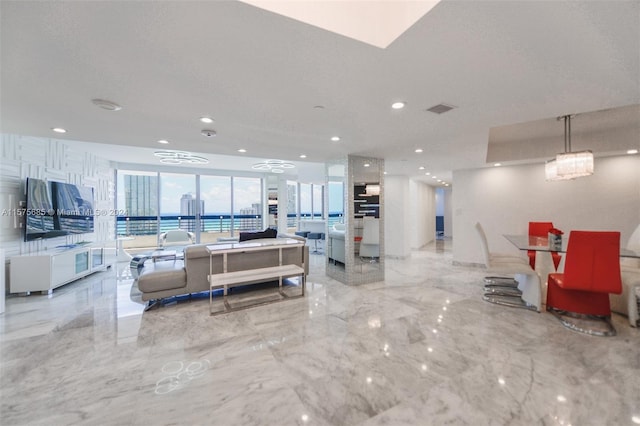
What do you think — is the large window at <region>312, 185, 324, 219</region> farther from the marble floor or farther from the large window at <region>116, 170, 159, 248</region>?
the marble floor

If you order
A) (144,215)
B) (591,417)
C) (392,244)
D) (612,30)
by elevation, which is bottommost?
(591,417)

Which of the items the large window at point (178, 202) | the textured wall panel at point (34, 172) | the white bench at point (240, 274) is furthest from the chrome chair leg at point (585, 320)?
the large window at point (178, 202)

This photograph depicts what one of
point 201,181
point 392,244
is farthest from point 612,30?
point 201,181

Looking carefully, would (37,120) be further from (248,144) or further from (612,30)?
(612,30)

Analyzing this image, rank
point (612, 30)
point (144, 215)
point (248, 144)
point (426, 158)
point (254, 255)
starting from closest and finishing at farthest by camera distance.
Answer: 1. point (612, 30)
2. point (248, 144)
3. point (254, 255)
4. point (426, 158)
5. point (144, 215)

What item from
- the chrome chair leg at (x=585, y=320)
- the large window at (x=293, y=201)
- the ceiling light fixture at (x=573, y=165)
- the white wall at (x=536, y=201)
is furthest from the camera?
the large window at (x=293, y=201)

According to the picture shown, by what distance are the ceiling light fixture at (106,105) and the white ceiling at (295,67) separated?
0.23 feet

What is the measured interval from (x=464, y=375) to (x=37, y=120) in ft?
16.0

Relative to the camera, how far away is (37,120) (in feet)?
8.77

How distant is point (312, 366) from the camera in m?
2.02

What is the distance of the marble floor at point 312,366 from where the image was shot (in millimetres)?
1551

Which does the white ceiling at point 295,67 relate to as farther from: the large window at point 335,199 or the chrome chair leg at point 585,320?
the chrome chair leg at point 585,320

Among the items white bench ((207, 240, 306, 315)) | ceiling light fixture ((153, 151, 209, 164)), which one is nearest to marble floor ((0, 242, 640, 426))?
white bench ((207, 240, 306, 315))

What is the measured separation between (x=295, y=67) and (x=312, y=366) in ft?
7.58
